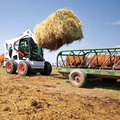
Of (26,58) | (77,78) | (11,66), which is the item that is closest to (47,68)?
(26,58)

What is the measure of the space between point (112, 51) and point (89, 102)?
12.5 ft

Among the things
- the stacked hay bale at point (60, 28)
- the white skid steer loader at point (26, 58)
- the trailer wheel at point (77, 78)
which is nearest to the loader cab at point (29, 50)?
the white skid steer loader at point (26, 58)

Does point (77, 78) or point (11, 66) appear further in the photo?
point (11, 66)

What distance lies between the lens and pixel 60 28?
12172 mm

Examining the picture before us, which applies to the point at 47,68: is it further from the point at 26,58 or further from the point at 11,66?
the point at 11,66

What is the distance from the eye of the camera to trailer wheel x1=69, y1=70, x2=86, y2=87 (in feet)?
34.1

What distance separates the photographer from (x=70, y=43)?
13.3m

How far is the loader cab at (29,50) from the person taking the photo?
15078 millimetres

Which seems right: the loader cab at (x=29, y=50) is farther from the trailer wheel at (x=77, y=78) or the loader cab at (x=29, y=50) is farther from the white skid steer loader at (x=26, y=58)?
the trailer wheel at (x=77, y=78)

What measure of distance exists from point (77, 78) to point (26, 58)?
211 inches

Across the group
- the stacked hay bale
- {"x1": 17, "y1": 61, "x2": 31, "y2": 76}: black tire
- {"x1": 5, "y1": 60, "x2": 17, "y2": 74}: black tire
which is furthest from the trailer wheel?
{"x1": 5, "y1": 60, "x2": 17, "y2": 74}: black tire

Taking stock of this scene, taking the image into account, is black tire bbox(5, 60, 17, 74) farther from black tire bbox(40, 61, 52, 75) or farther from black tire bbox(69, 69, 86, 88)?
black tire bbox(69, 69, 86, 88)

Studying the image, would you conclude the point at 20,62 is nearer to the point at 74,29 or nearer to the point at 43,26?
the point at 43,26

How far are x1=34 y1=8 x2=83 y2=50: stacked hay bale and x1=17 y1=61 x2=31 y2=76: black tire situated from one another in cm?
219
